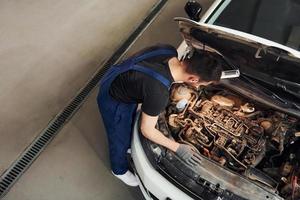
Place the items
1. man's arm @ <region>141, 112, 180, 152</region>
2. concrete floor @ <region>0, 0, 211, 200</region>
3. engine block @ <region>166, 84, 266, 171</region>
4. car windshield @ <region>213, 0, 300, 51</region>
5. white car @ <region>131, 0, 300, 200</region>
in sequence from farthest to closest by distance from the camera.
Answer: concrete floor @ <region>0, 0, 211, 200</region>
car windshield @ <region>213, 0, 300, 51</region>
engine block @ <region>166, 84, 266, 171</region>
man's arm @ <region>141, 112, 180, 152</region>
white car @ <region>131, 0, 300, 200</region>

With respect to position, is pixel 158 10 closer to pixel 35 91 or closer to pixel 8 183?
pixel 35 91

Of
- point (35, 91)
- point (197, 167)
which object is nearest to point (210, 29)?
point (197, 167)

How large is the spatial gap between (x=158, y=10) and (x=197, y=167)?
10.1ft

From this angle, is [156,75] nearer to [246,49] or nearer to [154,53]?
[154,53]

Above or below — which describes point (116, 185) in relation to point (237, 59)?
below

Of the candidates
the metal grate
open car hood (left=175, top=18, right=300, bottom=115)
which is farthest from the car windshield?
the metal grate

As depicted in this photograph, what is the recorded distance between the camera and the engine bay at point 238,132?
8.10 feet

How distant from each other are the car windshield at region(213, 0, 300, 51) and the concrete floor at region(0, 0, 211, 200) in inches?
53.9

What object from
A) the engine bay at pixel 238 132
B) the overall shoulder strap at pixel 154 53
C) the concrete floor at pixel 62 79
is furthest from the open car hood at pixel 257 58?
the concrete floor at pixel 62 79

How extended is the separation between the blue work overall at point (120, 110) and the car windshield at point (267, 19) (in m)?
0.83

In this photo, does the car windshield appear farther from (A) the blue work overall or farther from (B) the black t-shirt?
(B) the black t-shirt

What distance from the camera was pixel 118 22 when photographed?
15.9 ft

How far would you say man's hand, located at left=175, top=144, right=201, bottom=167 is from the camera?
241cm

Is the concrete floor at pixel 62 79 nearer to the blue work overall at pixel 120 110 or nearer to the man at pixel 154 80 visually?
the blue work overall at pixel 120 110
